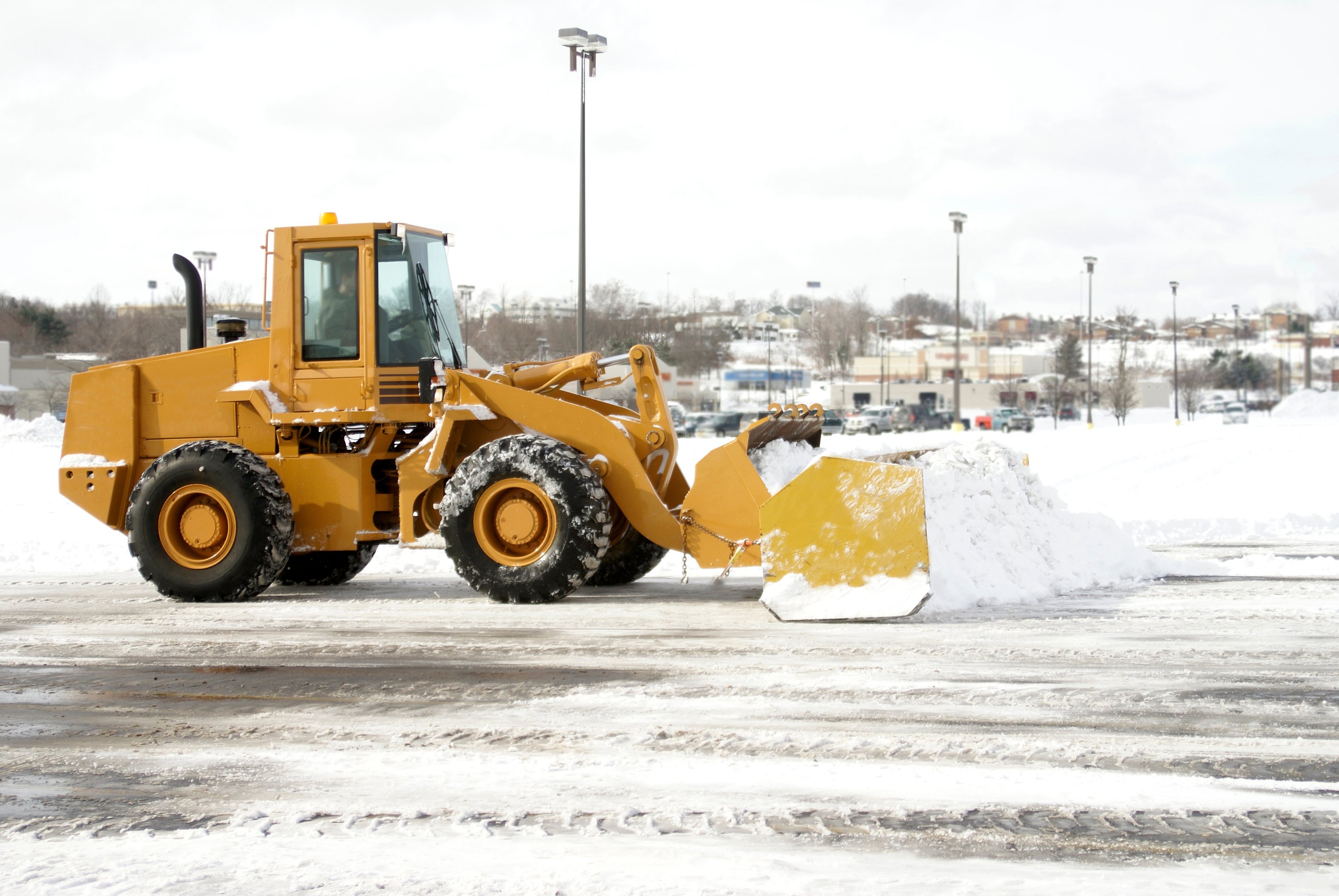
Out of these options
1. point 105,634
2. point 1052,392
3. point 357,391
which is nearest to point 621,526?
point 357,391

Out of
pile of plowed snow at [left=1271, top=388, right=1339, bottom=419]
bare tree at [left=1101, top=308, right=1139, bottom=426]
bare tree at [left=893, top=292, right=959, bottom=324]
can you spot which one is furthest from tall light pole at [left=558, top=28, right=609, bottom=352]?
bare tree at [left=893, top=292, right=959, bottom=324]

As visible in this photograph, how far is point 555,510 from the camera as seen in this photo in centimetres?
836

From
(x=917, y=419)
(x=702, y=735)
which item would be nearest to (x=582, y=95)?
(x=702, y=735)

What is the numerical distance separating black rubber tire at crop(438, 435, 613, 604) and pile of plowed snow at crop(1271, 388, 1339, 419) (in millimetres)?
63121

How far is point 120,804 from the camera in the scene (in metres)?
4.35

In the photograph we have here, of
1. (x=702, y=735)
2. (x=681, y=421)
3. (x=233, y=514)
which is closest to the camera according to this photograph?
(x=702, y=735)

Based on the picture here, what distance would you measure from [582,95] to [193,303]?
10879 mm

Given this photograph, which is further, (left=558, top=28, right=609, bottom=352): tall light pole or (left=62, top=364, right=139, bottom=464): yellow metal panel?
(left=558, top=28, right=609, bottom=352): tall light pole

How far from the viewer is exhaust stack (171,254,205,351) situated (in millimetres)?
9523

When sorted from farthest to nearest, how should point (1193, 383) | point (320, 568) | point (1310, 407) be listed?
1. point (1193, 383)
2. point (1310, 407)
3. point (320, 568)

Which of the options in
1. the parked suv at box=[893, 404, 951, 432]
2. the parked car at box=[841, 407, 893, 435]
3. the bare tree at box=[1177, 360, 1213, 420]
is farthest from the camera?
the bare tree at box=[1177, 360, 1213, 420]

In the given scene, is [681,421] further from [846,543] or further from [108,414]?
[846,543]

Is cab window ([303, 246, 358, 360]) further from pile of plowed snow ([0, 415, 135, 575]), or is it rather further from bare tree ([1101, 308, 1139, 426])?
bare tree ([1101, 308, 1139, 426])

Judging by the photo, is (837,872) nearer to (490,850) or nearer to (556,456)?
(490,850)
